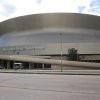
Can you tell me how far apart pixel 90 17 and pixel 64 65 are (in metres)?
37.7

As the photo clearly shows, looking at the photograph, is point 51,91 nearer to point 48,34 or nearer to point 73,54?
point 73,54

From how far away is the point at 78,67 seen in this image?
61.7m

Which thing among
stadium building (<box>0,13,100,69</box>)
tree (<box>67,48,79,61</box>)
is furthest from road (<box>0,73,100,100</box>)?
stadium building (<box>0,13,100,69</box>)

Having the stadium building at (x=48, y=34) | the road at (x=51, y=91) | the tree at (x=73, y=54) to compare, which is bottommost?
the road at (x=51, y=91)

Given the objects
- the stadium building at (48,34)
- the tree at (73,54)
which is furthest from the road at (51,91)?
the stadium building at (48,34)

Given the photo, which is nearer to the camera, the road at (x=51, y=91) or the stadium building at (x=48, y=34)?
the road at (x=51, y=91)

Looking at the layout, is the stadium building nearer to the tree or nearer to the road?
the tree

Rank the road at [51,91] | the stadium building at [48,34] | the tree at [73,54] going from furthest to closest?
the stadium building at [48,34]
the tree at [73,54]
the road at [51,91]

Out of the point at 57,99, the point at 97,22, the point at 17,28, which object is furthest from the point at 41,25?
the point at 57,99

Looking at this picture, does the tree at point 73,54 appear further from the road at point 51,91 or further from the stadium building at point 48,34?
the road at point 51,91

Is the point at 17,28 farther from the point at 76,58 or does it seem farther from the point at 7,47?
the point at 76,58

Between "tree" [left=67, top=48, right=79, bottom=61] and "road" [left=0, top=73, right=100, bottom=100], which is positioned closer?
"road" [left=0, top=73, right=100, bottom=100]

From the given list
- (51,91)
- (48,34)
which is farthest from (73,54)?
(51,91)

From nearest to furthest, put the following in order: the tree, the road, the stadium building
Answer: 1. the road
2. the tree
3. the stadium building
